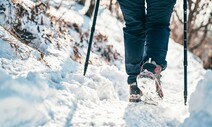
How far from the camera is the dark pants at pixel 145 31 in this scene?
3.74 m

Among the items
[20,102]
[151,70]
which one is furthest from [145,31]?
[20,102]

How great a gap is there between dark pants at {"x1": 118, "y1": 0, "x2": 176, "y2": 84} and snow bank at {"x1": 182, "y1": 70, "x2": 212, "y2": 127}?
582mm

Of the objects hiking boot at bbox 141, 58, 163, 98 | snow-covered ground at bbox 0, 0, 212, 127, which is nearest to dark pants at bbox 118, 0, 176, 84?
hiking boot at bbox 141, 58, 163, 98

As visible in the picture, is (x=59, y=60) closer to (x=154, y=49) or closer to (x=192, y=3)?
(x=154, y=49)

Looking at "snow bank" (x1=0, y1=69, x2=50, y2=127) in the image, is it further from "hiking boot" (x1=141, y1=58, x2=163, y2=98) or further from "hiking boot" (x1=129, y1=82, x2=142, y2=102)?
"hiking boot" (x1=129, y1=82, x2=142, y2=102)

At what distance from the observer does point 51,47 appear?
5461 mm

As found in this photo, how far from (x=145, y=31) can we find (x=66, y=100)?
109 cm

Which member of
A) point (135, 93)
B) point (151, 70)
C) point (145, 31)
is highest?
point (145, 31)

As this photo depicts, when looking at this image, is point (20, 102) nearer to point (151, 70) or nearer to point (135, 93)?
point (151, 70)

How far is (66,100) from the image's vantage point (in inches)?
134

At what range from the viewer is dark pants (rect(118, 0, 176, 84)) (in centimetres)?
374

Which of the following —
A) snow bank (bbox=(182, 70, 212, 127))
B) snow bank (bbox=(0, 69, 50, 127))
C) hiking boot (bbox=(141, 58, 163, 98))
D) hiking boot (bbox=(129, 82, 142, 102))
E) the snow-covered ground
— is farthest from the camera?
hiking boot (bbox=(129, 82, 142, 102))

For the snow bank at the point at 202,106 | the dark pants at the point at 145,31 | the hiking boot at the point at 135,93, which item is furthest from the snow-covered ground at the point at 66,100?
the dark pants at the point at 145,31

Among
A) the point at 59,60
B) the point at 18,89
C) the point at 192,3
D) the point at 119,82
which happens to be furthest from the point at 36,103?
the point at 192,3
